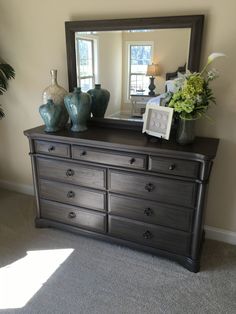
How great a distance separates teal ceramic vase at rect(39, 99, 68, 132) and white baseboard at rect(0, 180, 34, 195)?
116cm

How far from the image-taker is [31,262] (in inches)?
85.0


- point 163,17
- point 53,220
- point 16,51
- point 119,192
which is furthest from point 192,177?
point 16,51

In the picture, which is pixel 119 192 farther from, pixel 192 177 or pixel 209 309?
pixel 209 309

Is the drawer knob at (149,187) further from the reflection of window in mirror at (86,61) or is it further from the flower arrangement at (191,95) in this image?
the reflection of window in mirror at (86,61)

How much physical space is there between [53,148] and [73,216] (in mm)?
631

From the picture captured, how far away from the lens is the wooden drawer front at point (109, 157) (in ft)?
6.41

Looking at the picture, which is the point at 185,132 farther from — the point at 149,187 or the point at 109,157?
the point at 109,157

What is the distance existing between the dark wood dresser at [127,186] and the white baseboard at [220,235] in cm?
45

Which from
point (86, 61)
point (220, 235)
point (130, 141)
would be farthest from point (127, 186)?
point (86, 61)

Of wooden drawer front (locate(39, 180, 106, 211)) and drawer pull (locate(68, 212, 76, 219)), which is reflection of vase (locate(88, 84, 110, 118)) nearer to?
wooden drawer front (locate(39, 180, 106, 211))

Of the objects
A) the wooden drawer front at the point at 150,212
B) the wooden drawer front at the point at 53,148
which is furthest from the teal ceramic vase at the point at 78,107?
the wooden drawer front at the point at 150,212

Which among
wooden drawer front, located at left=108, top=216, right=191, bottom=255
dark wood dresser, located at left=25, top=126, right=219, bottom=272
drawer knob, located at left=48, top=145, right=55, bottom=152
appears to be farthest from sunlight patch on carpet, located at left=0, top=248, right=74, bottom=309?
drawer knob, located at left=48, top=145, right=55, bottom=152

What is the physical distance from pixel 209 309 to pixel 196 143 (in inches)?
43.3

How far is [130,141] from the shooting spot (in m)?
2.00
